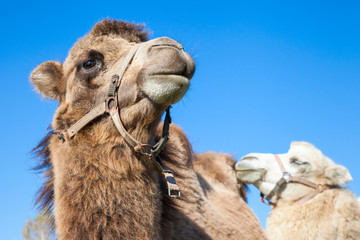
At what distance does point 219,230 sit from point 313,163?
2614mm

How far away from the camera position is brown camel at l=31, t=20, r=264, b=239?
2.89 meters

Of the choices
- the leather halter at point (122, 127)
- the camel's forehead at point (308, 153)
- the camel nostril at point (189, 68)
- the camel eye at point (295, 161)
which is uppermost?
the camel's forehead at point (308, 153)

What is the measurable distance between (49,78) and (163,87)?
1.38 meters

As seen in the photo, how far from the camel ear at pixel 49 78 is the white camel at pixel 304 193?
2.96 metres

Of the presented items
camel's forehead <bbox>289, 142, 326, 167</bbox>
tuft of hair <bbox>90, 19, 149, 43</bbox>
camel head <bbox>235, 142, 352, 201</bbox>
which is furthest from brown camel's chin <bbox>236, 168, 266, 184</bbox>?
tuft of hair <bbox>90, 19, 149, 43</bbox>

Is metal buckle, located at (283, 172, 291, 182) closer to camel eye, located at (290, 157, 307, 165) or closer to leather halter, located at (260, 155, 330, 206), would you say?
leather halter, located at (260, 155, 330, 206)

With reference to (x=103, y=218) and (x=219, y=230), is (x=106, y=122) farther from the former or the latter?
(x=219, y=230)

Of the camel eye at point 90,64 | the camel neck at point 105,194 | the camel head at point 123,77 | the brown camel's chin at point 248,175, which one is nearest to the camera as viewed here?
the camel neck at point 105,194

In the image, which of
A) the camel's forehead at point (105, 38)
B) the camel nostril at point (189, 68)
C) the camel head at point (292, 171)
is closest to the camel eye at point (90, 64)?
the camel's forehead at point (105, 38)

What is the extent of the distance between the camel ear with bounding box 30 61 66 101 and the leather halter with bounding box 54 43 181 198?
0.63 meters

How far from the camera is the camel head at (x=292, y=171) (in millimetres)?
5676

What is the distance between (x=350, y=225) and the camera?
5219 mm

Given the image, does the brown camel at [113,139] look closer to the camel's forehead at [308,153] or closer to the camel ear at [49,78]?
the camel ear at [49,78]

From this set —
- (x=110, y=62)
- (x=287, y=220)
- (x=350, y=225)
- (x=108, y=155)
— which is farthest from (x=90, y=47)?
(x=350, y=225)
